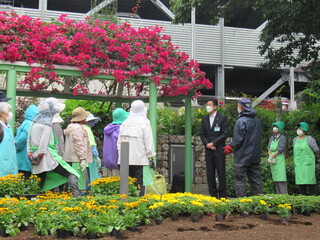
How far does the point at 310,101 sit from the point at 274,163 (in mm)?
4092

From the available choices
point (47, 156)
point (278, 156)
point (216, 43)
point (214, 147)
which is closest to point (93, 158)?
point (47, 156)

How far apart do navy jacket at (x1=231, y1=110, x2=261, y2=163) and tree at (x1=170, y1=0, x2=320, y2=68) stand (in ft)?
12.7

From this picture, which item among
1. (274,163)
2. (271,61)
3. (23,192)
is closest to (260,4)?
(271,61)

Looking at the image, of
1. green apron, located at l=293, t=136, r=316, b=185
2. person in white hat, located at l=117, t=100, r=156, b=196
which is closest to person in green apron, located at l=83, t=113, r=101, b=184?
person in white hat, located at l=117, t=100, r=156, b=196

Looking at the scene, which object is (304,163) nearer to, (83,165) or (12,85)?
(83,165)

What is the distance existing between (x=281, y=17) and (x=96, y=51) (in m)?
5.14

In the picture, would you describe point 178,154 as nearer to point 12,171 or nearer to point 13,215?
point 12,171

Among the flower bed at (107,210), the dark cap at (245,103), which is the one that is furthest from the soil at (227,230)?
the dark cap at (245,103)

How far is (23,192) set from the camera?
6922 millimetres

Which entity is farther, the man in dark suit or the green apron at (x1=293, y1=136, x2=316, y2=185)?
the green apron at (x1=293, y1=136, x2=316, y2=185)

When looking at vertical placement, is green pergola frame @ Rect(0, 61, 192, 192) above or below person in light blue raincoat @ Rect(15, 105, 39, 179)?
above

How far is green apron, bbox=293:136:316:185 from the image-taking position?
9.59 meters

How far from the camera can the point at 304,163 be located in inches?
380

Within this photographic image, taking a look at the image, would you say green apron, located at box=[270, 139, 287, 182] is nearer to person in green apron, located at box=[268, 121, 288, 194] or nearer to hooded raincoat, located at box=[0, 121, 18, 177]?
person in green apron, located at box=[268, 121, 288, 194]
